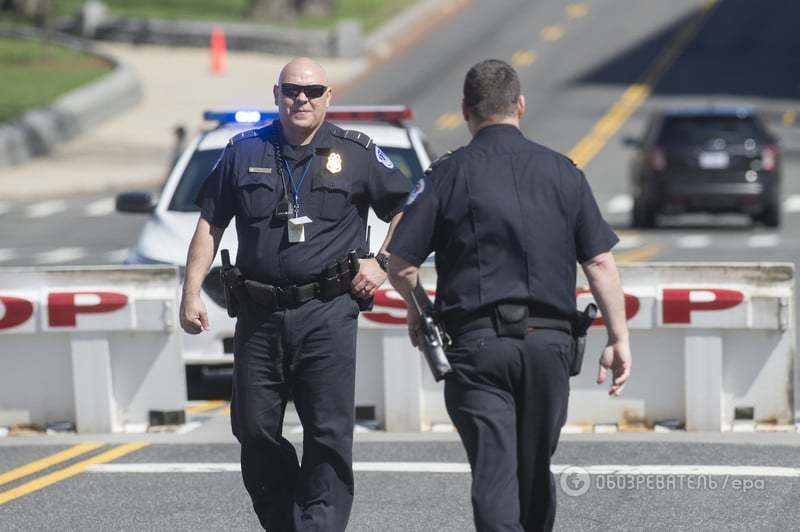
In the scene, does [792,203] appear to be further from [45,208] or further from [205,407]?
[205,407]

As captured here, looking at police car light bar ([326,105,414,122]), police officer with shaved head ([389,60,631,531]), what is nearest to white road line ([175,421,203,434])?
police car light bar ([326,105,414,122])

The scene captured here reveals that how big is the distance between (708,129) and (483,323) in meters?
17.8

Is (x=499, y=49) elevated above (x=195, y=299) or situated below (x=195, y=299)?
above

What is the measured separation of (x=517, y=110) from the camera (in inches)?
254

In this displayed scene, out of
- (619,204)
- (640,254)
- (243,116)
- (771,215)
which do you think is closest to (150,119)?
(619,204)

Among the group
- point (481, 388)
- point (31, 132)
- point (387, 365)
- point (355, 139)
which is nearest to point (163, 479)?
point (387, 365)

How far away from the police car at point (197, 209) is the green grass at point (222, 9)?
37.1m

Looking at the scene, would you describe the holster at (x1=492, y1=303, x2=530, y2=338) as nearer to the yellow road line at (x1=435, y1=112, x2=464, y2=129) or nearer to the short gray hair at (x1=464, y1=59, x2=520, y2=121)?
the short gray hair at (x1=464, y1=59, x2=520, y2=121)

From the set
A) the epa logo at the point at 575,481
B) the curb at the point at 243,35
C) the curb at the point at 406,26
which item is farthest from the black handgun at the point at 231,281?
the curb at the point at 406,26

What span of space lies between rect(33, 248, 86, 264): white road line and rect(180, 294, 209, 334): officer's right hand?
45.0 ft

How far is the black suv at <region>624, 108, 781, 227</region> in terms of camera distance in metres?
23.2

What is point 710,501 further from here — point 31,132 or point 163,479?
point 31,132

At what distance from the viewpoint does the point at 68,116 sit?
35438mm

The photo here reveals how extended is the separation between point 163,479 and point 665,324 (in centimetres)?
290
